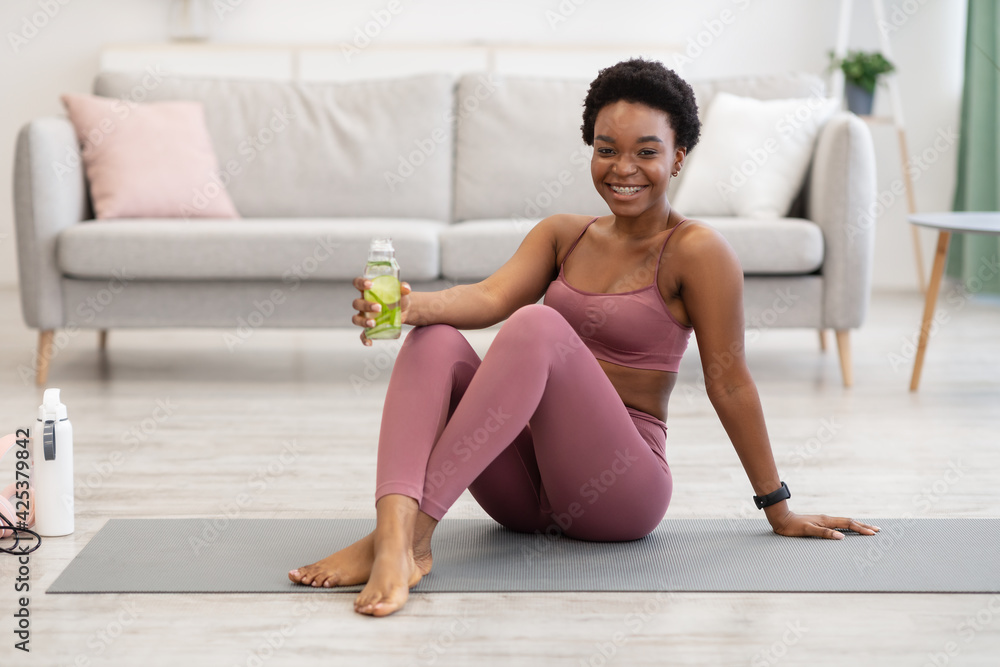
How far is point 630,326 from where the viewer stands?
1577 mm

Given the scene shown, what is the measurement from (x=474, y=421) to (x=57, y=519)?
2.61ft

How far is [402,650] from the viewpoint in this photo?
1.31 metres

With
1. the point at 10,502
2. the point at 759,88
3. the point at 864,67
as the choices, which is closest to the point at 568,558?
the point at 10,502

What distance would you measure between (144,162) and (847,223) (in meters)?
2.14

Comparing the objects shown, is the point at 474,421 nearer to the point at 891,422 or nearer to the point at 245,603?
the point at 245,603

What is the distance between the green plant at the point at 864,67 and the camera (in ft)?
15.0

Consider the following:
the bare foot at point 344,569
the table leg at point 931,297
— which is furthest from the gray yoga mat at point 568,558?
the table leg at point 931,297

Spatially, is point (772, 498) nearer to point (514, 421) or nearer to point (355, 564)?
point (514, 421)

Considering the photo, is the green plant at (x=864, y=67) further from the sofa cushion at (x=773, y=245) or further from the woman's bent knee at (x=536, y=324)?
the woman's bent knee at (x=536, y=324)

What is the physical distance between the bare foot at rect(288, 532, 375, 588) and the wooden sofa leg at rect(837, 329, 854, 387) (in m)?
1.92

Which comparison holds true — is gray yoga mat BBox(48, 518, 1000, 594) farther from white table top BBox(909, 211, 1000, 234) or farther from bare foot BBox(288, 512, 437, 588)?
white table top BBox(909, 211, 1000, 234)

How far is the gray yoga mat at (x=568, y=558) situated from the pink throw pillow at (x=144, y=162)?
1638 mm

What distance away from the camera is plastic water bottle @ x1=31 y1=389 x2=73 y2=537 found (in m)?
1.72

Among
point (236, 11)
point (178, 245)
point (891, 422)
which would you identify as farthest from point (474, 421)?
point (236, 11)
